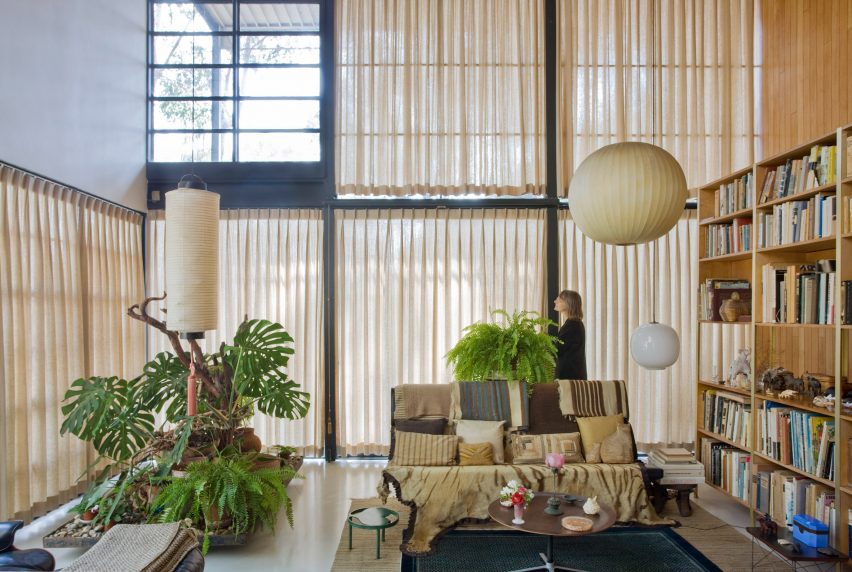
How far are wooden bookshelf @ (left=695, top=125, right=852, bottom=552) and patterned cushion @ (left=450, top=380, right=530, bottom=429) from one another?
1429mm

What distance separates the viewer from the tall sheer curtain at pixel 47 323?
3.64m

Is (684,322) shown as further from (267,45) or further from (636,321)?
(267,45)

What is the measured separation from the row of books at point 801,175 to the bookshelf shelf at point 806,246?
0.30 metres

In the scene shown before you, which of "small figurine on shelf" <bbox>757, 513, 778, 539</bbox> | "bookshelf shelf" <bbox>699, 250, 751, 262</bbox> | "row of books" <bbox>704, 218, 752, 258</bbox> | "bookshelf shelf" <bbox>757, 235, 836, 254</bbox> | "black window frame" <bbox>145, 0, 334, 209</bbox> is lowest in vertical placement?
"small figurine on shelf" <bbox>757, 513, 778, 539</bbox>

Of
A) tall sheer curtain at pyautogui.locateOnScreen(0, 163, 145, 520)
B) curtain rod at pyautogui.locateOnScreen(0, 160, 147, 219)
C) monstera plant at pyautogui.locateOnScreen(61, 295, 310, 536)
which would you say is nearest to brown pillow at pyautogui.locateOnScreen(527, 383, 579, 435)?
monstera plant at pyautogui.locateOnScreen(61, 295, 310, 536)

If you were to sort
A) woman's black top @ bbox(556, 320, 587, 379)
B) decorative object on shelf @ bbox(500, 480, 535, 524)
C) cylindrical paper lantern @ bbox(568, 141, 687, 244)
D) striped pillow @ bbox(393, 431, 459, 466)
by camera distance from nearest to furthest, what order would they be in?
cylindrical paper lantern @ bbox(568, 141, 687, 244)
decorative object on shelf @ bbox(500, 480, 535, 524)
striped pillow @ bbox(393, 431, 459, 466)
woman's black top @ bbox(556, 320, 587, 379)

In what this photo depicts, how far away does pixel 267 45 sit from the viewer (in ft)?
18.7

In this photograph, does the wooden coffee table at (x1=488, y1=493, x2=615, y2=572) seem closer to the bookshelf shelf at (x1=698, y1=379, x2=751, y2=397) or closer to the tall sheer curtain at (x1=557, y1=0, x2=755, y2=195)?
the bookshelf shelf at (x1=698, y1=379, x2=751, y2=397)

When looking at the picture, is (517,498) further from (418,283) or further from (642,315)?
(642,315)

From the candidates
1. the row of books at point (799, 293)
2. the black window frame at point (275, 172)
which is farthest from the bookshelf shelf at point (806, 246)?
the black window frame at point (275, 172)

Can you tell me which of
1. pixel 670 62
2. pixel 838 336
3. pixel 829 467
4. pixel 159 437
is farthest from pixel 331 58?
pixel 829 467

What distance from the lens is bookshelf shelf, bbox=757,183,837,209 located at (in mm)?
3230

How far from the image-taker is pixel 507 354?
430 cm

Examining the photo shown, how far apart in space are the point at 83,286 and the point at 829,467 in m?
5.11
